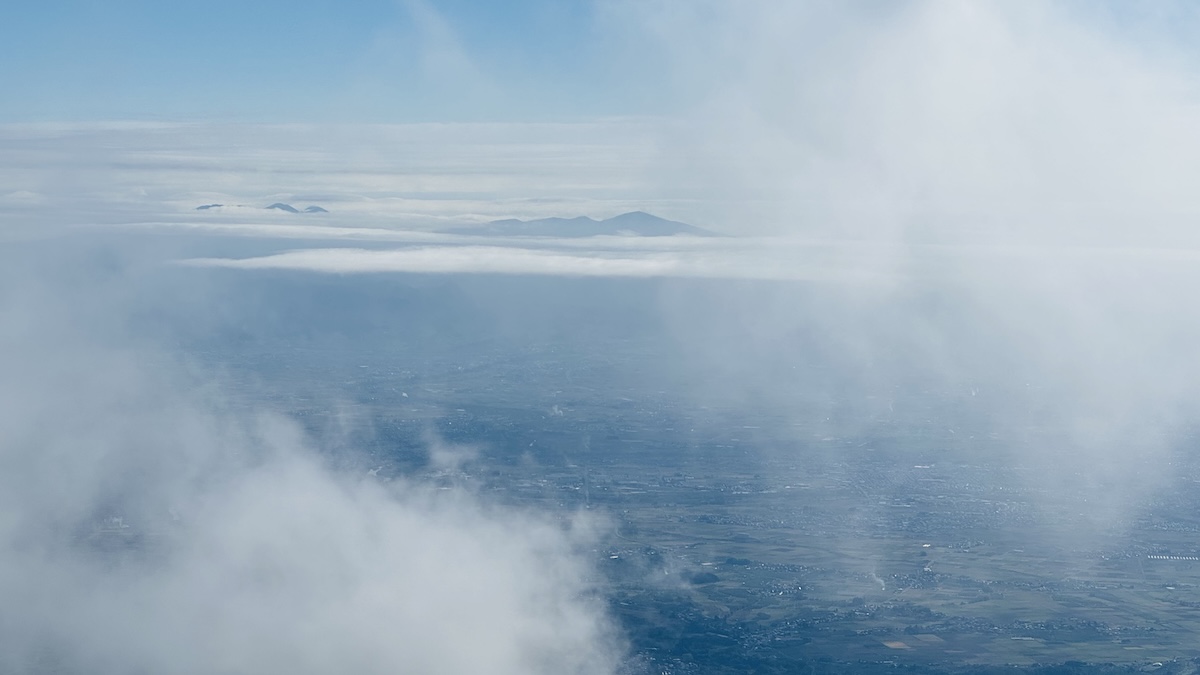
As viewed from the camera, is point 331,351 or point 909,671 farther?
point 331,351

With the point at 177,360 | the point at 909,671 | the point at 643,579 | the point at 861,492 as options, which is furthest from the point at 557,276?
the point at 909,671

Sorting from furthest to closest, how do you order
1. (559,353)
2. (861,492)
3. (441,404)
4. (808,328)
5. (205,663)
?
(808,328), (559,353), (441,404), (861,492), (205,663)

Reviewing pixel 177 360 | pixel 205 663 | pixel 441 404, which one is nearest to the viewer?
pixel 205 663

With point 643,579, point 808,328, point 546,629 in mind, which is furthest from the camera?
point 808,328

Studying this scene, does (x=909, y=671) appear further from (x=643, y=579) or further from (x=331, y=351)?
(x=331, y=351)

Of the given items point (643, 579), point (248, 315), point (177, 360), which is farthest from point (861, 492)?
point (248, 315)

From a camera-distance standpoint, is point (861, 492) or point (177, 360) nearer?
point (861, 492)

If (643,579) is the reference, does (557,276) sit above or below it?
above

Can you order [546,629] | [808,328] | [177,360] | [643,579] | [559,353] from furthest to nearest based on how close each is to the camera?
[808,328], [559,353], [177,360], [643,579], [546,629]

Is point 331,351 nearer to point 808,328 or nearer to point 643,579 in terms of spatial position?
point 808,328
